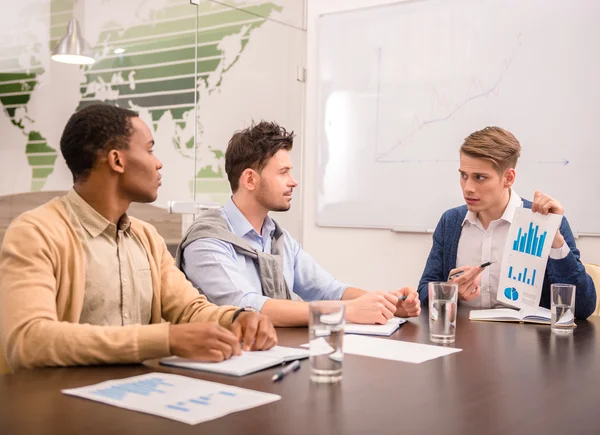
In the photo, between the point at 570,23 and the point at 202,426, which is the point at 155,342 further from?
the point at 570,23

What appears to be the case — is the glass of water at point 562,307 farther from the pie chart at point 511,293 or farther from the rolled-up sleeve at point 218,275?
the rolled-up sleeve at point 218,275

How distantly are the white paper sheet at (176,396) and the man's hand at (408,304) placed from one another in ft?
3.34

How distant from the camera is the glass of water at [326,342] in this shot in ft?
4.38

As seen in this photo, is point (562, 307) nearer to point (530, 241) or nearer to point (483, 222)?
point (530, 241)

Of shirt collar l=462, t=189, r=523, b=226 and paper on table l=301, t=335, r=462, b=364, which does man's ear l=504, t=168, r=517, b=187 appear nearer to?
shirt collar l=462, t=189, r=523, b=226

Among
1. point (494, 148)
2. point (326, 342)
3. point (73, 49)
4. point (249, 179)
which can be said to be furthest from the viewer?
point (73, 49)

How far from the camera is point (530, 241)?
2293 mm

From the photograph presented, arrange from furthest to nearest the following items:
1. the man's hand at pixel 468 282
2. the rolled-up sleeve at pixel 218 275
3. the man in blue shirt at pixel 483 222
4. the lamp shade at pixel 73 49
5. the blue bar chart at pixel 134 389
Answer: the lamp shade at pixel 73 49, the man in blue shirt at pixel 483 222, the man's hand at pixel 468 282, the rolled-up sleeve at pixel 218 275, the blue bar chart at pixel 134 389

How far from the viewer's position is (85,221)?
5.61 feet

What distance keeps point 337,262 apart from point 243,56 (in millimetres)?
1334

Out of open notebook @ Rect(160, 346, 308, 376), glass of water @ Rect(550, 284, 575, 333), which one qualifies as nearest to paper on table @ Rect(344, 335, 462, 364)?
open notebook @ Rect(160, 346, 308, 376)

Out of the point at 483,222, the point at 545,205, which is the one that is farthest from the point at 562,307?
the point at 483,222

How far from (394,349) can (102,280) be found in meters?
0.69

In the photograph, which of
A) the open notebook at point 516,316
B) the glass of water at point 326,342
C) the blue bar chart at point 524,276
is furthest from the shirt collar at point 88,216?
the blue bar chart at point 524,276
